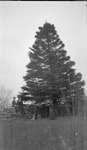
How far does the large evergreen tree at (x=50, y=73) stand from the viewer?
1.06 meters

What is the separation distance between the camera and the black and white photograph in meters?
1.02

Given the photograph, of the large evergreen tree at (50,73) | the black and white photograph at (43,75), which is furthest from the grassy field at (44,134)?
the large evergreen tree at (50,73)

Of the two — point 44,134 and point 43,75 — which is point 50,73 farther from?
point 44,134

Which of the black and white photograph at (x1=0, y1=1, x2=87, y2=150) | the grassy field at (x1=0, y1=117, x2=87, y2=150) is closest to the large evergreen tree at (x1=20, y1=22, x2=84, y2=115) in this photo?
the black and white photograph at (x1=0, y1=1, x2=87, y2=150)

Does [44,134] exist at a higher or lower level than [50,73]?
lower

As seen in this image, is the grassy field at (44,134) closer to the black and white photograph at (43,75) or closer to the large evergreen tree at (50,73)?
the black and white photograph at (43,75)

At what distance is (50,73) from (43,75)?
0.16 ft

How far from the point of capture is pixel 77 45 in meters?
1.18

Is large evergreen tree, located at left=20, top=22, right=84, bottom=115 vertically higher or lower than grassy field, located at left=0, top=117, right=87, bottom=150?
higher

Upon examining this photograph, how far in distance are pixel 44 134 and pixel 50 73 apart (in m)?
0.38

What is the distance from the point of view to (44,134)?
102cm

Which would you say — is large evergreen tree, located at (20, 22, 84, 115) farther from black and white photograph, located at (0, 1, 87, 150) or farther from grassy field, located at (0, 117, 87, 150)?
grassy field, located at (0, 117, 87, 150)

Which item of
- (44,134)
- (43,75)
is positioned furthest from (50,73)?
(44,134)

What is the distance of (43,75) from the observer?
110 centimetres
